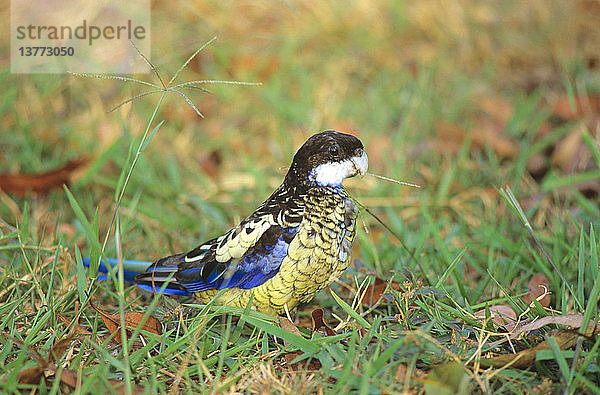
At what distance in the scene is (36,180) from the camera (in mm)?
3398

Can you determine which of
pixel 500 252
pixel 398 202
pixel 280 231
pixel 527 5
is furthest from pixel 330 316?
pixel 527 5

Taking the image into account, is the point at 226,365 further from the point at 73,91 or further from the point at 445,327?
the point at 73,91

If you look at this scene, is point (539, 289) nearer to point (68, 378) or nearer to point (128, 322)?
point (128, 322)

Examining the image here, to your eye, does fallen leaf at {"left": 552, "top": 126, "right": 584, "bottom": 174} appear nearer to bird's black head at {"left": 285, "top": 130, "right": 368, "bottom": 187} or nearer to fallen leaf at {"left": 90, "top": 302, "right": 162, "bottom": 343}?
bird's black head at {"left": 285, "top": 130, "right": 368, "bottom": 187}

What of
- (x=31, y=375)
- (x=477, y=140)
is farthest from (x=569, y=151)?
(x=31, y=375)

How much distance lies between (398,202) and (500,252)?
0.77 metres

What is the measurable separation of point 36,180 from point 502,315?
264 centimetres

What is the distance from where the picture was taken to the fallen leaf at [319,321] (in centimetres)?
222

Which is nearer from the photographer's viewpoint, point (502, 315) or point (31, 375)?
point (31, 375)

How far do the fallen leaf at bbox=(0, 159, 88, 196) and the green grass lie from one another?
0.21 feet

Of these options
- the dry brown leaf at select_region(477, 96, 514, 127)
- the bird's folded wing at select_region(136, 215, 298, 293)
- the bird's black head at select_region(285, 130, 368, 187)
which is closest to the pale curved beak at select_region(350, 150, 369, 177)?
the bird's black head at select_region(285, 130, 368, 187)

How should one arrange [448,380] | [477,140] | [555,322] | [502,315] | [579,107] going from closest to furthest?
[448,380], [555,322], [502,315], [477,140], [579,107]

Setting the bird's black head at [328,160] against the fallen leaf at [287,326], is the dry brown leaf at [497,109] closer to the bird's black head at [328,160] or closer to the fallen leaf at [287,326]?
the bird's black head at [328,160]

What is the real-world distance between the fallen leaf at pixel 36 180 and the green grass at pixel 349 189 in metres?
0.06
